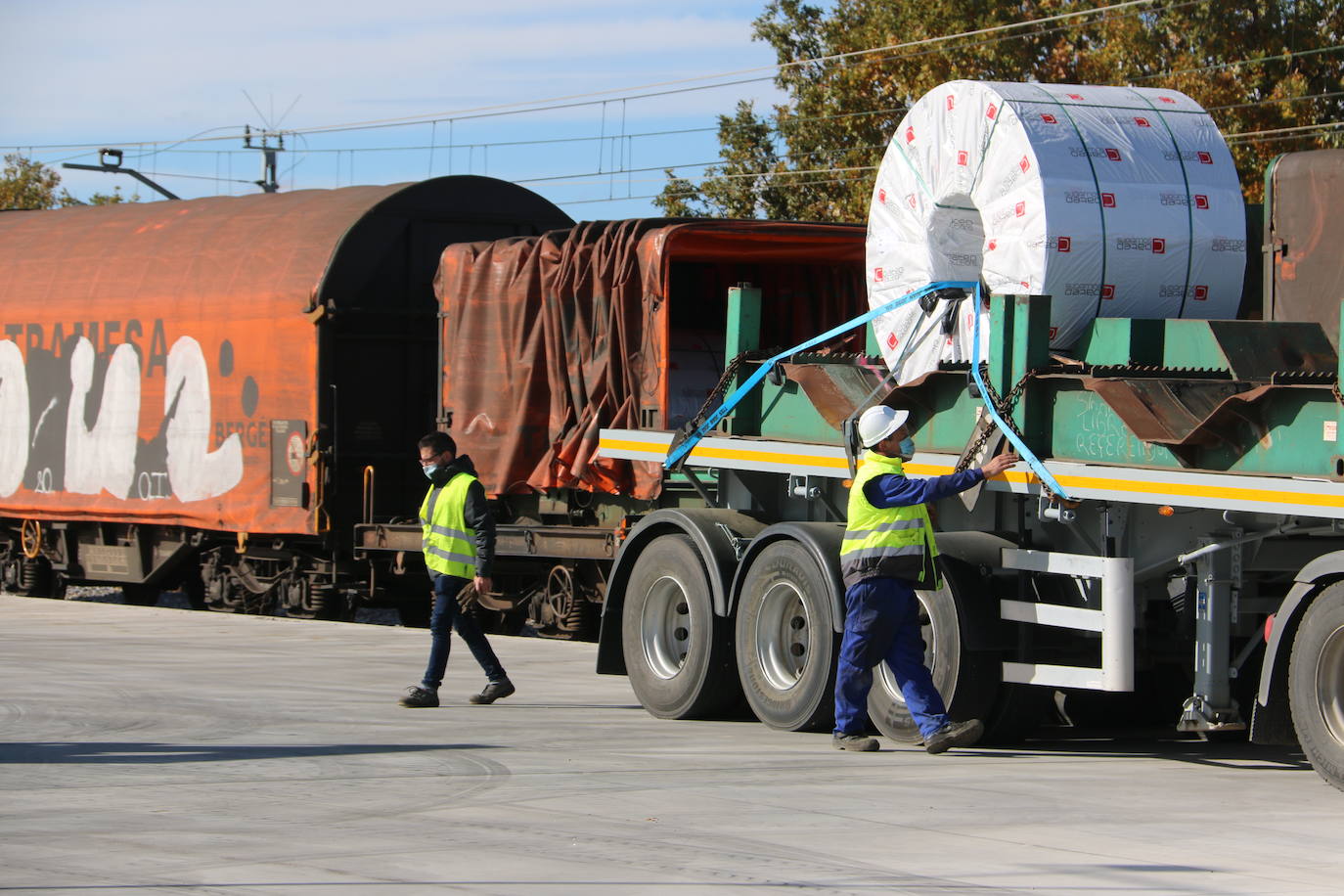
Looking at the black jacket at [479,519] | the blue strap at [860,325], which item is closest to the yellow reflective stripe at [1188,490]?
the blue strap at [860,325]

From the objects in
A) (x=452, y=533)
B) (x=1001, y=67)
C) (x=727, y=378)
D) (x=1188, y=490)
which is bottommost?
(x=452, y=533)

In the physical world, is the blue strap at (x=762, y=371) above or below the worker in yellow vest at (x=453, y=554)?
above

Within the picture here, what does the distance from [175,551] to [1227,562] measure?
527 inches

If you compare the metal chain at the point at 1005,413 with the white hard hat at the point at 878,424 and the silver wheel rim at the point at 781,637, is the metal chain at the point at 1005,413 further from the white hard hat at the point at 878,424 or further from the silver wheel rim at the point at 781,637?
the silver wheel rim at the point at 781,637

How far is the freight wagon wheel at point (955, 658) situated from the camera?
9727 mm

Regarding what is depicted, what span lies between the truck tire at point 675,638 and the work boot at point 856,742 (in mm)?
1463

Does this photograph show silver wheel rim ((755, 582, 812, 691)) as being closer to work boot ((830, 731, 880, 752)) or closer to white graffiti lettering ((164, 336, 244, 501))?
work boot ((830, 731, 880, 752))

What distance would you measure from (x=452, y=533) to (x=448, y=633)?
58 cm

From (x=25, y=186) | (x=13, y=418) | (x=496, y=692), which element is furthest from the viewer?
(x=25, y=186)

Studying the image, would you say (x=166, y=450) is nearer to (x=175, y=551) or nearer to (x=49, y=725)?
(x=175, y=551)

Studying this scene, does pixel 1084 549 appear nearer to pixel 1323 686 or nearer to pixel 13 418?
pixel 1323 686

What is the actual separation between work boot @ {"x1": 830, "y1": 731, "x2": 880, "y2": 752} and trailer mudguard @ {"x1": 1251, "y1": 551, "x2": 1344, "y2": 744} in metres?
1.81

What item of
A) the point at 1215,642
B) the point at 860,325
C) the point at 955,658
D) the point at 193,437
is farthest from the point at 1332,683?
the point at 193,437

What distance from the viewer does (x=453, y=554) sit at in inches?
465
